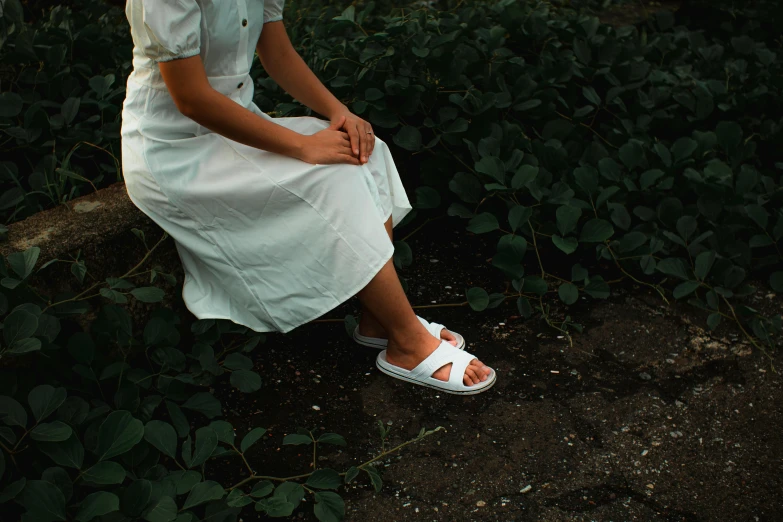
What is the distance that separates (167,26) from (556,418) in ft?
4.01

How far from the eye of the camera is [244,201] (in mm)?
1664

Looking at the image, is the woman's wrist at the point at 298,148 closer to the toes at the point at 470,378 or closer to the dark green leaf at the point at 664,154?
the toes at the point at 470,378

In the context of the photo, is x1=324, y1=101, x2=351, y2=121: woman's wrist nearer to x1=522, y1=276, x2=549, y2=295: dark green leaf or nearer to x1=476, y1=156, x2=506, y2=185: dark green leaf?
x1=476, y1=156, x2=506, y2=185: dark green leaf

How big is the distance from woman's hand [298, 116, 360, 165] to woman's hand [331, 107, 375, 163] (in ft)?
0.05

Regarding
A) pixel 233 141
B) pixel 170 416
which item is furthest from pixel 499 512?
pixel 233 141

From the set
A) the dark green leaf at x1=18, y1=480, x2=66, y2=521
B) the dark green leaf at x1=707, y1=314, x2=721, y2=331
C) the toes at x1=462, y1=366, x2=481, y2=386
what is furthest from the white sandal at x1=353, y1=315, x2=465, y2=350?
the dark green leaf at x1=18, y1=480, x2=66, y2=521

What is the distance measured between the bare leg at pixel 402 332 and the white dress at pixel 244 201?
0.10 m

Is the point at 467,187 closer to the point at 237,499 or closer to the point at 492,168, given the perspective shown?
the point at 492,168

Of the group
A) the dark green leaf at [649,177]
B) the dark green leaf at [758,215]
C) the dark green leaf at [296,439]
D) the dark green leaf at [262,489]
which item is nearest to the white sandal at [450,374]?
the dark green leaf at [296,439]

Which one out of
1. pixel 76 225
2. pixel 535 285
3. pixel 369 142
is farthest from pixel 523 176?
pixel 76 225

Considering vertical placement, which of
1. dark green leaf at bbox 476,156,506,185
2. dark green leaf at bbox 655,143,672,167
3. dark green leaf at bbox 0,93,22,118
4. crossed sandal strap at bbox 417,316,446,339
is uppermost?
dark green leaf at bbox 0,93,22,118

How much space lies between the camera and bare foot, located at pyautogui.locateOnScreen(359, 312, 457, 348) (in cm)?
200

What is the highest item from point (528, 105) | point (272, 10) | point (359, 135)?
point (272, 10)

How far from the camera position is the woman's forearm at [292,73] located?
1940 mm
